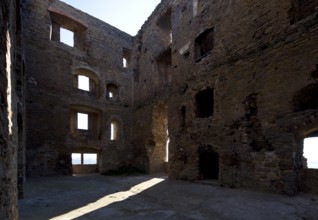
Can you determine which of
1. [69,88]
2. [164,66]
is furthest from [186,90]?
[69,88]

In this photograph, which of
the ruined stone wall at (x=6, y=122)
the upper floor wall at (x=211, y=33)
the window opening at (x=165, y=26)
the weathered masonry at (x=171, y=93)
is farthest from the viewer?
the window opening at (x=165, y=26)

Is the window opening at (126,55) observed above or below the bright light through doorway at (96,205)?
above

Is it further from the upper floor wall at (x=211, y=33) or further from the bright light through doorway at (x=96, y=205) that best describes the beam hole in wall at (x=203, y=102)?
the bright light through doorway at (x=96, y=205)

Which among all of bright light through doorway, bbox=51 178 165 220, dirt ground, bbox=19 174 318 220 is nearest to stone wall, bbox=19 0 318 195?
dirt ground, bbox=19 174 318 220

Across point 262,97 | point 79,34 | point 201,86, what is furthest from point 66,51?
point 262,97

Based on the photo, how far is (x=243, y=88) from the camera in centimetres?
705

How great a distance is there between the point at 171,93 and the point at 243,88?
12.8ft

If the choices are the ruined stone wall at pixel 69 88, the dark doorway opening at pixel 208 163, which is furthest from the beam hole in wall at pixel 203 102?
the ruined stone wall at pixel 69 88

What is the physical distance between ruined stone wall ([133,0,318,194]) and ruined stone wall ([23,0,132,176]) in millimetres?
4711

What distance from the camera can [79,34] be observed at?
13945mm

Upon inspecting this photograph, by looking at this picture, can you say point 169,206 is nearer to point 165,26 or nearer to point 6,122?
point 6,122

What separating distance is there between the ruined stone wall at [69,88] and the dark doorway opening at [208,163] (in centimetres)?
630

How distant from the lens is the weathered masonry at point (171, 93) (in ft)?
18.5

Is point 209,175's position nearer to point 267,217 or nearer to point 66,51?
point 267,217
